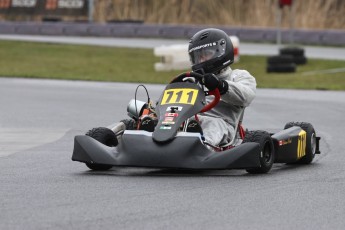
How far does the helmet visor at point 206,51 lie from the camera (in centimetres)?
955

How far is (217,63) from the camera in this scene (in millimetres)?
9555

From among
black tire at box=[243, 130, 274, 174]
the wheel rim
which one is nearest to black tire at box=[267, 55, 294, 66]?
the wheel rim

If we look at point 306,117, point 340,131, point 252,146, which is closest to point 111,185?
point 252,146

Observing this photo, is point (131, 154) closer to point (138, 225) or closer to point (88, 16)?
point (138, 225)

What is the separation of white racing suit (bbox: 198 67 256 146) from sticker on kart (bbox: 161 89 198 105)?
0.29 meters

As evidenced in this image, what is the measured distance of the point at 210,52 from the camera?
9.57 metres

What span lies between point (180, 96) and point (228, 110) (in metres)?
0.64

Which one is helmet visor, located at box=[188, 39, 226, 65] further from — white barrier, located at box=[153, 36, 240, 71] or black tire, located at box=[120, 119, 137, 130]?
white barrier, located at box=[153, 36, 240, 71]

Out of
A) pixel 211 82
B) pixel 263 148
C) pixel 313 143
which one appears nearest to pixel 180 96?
pixel 211 82

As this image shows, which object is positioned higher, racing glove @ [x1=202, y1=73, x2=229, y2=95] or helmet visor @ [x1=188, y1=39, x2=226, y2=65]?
helmet visor @ [x1=188, y1=39, x2=226, y2=65]

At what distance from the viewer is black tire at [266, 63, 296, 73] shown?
2480cm

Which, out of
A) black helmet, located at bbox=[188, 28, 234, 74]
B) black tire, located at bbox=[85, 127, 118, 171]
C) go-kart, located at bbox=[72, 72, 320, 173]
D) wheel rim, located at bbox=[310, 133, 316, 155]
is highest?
black helmet, located at bbox=[188, 28, 234, 74]

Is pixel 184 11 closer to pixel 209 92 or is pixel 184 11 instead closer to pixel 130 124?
pixel 130 124

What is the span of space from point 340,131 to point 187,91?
481 cm
